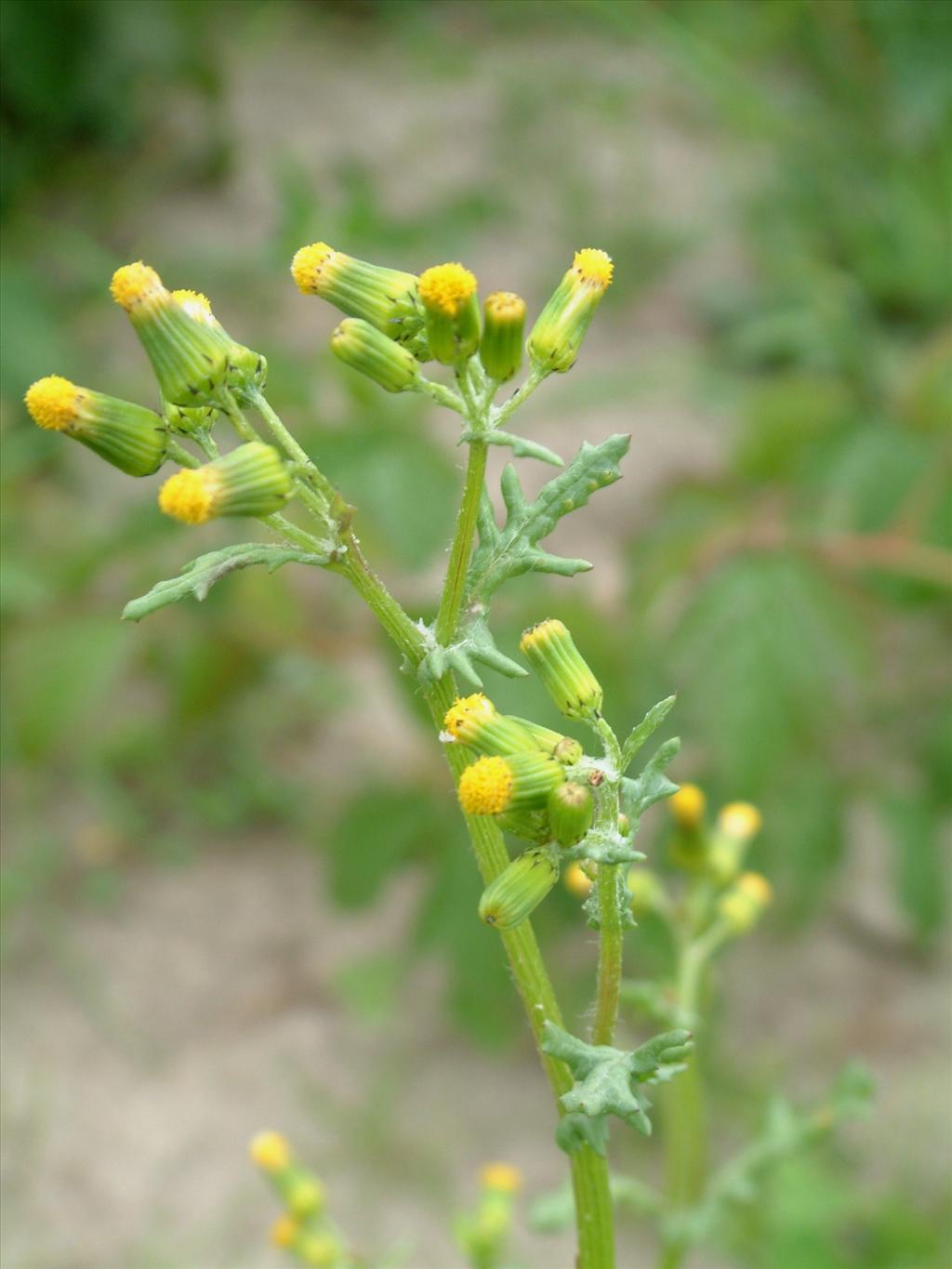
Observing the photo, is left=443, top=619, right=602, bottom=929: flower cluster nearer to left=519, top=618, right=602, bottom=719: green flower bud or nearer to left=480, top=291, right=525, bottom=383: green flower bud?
left=519, top=618, right=602, bottom=719: green flower bud

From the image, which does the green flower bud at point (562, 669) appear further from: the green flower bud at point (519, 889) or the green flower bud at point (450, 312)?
the green flower bud at point (450, 312)

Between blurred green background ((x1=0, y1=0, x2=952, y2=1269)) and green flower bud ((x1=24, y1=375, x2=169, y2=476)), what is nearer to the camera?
green flower bud ((x1=24, y1=375, x2=169, y2=476))

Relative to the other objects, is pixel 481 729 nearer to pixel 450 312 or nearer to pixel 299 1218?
pixel 450 312

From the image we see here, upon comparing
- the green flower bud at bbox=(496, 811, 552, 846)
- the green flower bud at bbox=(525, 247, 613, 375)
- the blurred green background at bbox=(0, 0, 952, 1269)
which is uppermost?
the blurred green background at bbox=(0, 0, 952, 1269)

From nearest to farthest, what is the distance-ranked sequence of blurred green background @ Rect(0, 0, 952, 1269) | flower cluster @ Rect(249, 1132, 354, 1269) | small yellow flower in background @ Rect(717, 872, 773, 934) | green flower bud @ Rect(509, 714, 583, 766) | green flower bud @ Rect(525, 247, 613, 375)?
green flower bud @ Rect(509, 714, 583, 766), green flower bud @ Rect(525, 247, 613, 375), flower cluster @ Rect(249, 1132, 354, 1269), small yellow flower in background @ Rect(717, 872, 773, 934), blurred green background @ Rect(0, 0, 952, 1269)

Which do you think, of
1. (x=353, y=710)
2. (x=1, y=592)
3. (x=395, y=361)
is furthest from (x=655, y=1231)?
(x=395, y=361)

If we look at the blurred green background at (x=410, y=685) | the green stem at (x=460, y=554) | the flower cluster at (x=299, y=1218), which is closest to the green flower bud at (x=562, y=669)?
the green stem at (x=460, y=554)

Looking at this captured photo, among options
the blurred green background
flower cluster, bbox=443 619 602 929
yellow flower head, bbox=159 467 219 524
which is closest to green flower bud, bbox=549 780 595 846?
flower cluster, bbox=443 619 602 929
